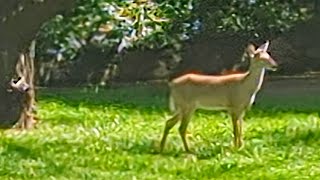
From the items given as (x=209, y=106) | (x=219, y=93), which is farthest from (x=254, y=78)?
(x=209, y=106)

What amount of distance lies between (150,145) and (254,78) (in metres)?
1.04

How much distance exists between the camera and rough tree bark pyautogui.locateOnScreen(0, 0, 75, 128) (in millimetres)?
11219

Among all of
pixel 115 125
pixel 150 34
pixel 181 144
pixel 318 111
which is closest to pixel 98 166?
pixel 181 144

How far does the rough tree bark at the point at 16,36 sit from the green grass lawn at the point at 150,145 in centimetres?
37

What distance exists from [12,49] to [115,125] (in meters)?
1.27

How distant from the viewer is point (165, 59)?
18.6 m

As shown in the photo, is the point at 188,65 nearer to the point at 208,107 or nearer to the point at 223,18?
the point at 223,18

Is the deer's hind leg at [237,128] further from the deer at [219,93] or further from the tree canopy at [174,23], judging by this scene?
the tree canopy at [174,23]

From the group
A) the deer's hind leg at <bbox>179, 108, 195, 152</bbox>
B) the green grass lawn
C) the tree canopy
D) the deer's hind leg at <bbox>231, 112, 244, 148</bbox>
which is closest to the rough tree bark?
the green grass lawn

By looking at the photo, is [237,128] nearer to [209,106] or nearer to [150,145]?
[209,106]

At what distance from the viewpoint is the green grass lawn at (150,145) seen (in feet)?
27.4

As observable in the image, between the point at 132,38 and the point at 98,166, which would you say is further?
the point at 132,38

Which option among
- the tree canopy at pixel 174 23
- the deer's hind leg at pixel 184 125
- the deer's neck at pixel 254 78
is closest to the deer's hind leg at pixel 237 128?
the deer's neck at pixel 254 78

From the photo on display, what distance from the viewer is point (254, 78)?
9.79m
